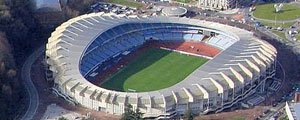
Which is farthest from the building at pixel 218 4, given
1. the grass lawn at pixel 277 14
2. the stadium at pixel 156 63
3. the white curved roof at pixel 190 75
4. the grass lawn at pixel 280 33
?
the white curved roof at pixel 190 75

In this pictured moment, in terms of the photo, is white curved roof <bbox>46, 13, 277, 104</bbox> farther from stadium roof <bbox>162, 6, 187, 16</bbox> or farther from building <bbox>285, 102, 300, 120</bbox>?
stadium roof <bbox>162, 6, 187, 16</bbox>

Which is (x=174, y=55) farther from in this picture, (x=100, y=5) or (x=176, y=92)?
(x=100, y=5)

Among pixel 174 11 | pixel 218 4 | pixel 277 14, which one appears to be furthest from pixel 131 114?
pixel 277 14

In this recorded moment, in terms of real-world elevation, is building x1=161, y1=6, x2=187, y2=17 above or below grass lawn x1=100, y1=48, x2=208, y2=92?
above

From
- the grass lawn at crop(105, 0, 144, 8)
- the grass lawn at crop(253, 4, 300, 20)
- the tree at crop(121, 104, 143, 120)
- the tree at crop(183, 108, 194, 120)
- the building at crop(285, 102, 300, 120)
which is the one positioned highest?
the grass lawn at crop(105, 0, 144, 8)

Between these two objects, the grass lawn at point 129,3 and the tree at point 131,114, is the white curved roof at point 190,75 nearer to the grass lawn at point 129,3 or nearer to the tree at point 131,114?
the tree at point 131,114

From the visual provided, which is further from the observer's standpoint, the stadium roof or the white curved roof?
the stadium roof

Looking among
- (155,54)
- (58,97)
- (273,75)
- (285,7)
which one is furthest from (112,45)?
(285,7)


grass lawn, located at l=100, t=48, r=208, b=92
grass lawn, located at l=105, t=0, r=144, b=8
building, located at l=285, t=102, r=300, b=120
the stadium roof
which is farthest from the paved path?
building, located at l=285, t=102, r=300, b=120
